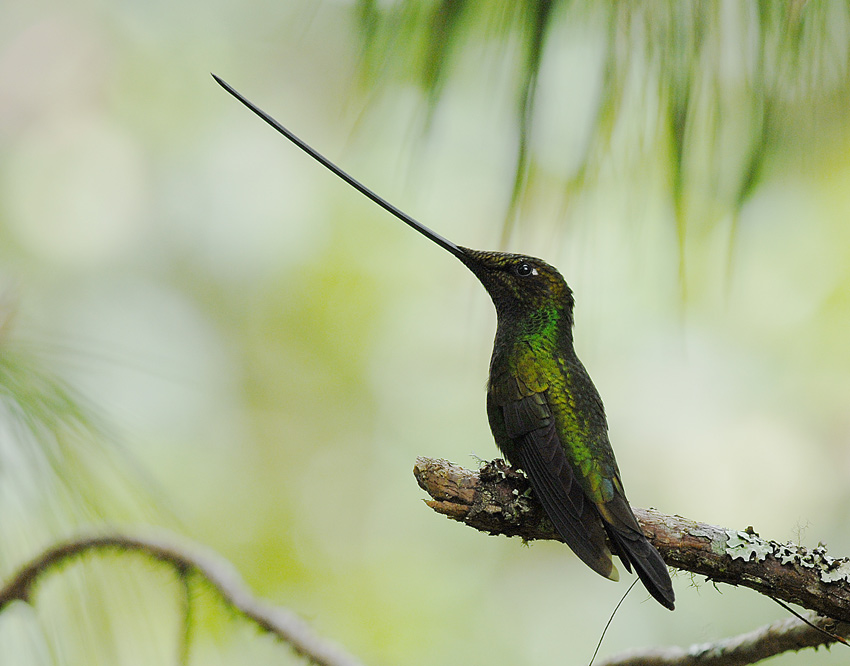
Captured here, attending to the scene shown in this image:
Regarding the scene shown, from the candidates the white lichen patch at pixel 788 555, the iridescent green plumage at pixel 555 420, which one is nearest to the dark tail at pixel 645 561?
the iridescent green plumage at pixel 555 420

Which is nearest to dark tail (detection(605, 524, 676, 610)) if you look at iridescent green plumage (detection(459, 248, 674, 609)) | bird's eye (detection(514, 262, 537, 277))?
iridescent green plumage (detection(459, 248, 674, 609))

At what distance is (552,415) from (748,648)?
1.60ft

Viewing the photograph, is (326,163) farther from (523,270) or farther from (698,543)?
(698,543)

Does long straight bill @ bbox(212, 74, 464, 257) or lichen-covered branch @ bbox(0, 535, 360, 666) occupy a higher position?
long straight bill @ bbox(212, 74, 464, 257)

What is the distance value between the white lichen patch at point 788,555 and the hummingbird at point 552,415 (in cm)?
12

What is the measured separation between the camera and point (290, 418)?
10.0 ft

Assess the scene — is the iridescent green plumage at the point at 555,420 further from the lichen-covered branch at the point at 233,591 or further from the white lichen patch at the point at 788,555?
the lichen-covered branch at the point at 233,591

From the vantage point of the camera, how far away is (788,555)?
100 cm

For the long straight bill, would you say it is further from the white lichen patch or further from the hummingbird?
the white lichen patch

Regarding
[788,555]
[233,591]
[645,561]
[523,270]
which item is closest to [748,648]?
[788,555]

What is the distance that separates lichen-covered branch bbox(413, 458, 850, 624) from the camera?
3.19 ft

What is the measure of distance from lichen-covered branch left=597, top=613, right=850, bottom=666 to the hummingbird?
0.33 metres

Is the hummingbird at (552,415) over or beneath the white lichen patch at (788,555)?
over

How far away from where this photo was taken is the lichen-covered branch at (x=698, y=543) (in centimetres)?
97
